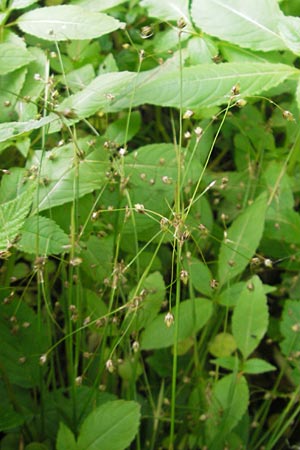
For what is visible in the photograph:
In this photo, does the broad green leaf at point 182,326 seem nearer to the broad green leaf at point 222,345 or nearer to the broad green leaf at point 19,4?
the broad green leaf at point 222,345

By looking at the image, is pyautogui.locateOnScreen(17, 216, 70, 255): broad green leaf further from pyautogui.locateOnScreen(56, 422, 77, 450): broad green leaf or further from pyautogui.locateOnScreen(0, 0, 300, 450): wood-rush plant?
pyautogui.locateOnScreen(56, 422, 77, 450): broad green leaf

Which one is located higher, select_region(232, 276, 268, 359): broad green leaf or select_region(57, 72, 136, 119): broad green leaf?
select_region(57, 72, 136, 119): broad green leaf

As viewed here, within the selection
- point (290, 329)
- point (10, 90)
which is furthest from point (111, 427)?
point (10, 90)

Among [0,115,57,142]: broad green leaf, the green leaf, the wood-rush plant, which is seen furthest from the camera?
the green leaf

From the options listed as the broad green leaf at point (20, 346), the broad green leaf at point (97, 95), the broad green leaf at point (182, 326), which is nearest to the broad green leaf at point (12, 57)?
the broad green leaf at point (97, 95)

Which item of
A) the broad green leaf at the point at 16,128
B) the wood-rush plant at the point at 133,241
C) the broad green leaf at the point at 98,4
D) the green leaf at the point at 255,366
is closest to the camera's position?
the broad green leaf at the point at 16,128

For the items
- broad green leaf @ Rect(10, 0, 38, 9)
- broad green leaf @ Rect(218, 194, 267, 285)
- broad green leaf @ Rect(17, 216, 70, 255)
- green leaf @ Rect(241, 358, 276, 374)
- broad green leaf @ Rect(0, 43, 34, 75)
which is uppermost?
broad green leaf @ Rect(10, 0, 38, 9)

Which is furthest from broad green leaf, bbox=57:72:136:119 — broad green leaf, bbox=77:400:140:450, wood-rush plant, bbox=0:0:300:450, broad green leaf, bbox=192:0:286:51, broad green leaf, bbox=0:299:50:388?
broad green leaf, bbox=77:400:140:450

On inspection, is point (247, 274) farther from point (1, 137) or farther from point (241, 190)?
point (1, 137)
